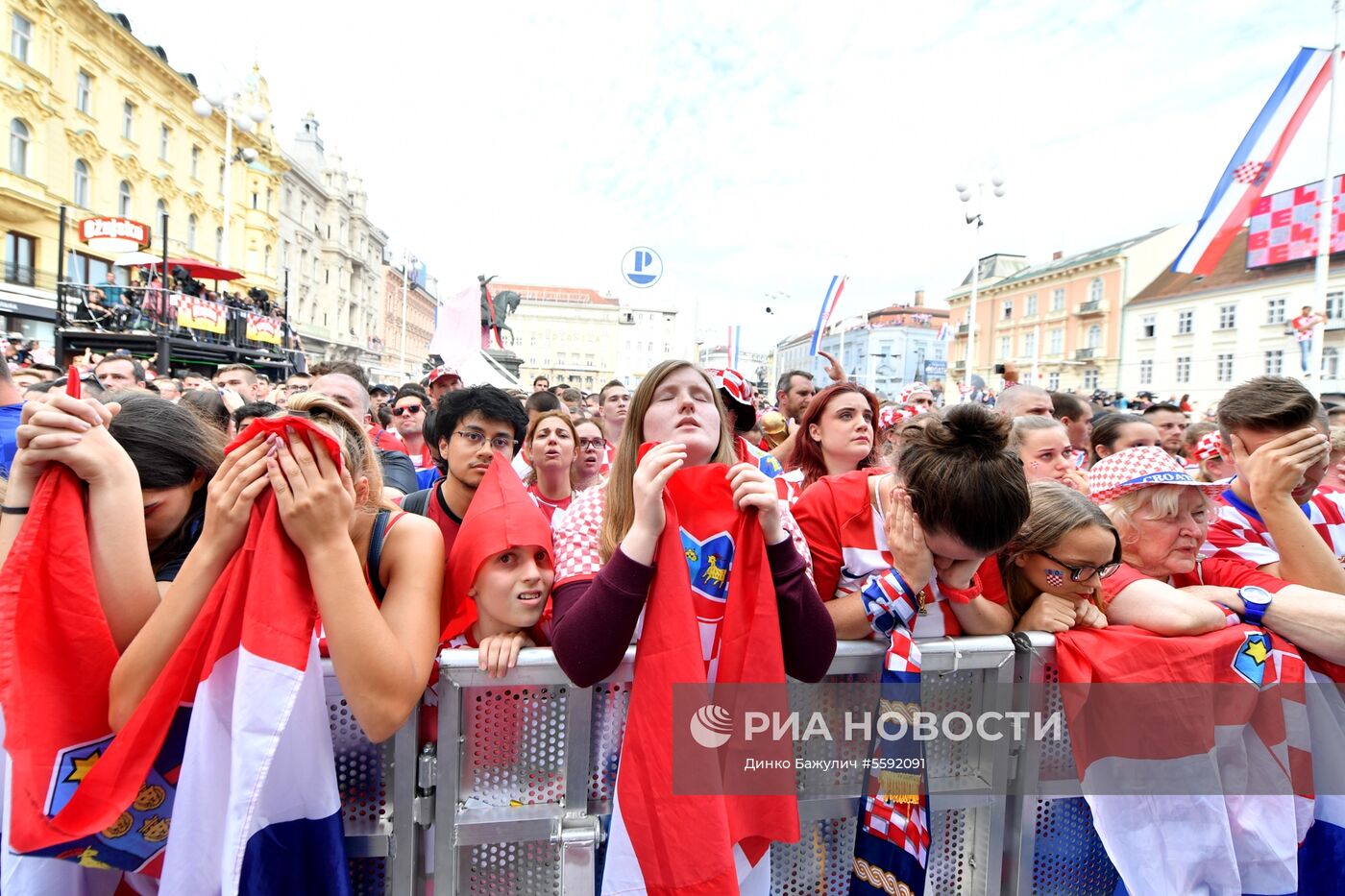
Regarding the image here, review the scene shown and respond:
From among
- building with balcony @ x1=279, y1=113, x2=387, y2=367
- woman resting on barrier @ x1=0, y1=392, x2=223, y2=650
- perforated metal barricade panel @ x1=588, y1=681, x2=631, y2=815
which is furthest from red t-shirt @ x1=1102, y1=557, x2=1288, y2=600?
building with balcony @ x1=279, y1=113, x2=387, y2=367

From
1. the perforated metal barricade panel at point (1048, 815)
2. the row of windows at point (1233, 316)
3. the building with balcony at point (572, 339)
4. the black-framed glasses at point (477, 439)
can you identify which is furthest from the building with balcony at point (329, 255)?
the row of windows at point (1233, 316)

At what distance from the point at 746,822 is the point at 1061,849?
1081 mm

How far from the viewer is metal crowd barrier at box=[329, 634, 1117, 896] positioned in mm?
1659

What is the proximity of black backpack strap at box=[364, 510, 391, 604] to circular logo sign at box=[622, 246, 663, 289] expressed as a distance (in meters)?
6.33

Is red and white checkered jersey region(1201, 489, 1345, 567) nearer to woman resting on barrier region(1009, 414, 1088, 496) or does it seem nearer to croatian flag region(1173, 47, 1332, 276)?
woman resting on barrier region(1009, 414, 1088, 496)

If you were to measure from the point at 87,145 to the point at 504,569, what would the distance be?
109 feet

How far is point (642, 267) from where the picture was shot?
7.73 metres

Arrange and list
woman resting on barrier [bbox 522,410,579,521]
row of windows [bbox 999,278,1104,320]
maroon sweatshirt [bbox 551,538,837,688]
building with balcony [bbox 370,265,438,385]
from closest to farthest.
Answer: maroon sweatshirt [bbox 551,538,837,688], woman resting on barrier [bbox 522,410,579,521], row of windows [bbox 999,278,1104,320], building with balcony [bbox 370,265,438,385]

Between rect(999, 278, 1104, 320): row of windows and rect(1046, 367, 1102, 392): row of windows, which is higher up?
rect(999, 278, 1104, 320): row of windows

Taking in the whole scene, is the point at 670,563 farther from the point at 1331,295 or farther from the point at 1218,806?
the point at 1331,295

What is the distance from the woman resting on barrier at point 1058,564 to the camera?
1.88 m

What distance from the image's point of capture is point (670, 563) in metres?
1.59

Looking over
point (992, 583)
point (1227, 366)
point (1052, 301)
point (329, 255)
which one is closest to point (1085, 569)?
point (992, 583)

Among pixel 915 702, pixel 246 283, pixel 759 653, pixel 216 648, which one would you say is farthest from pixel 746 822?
pixel 246 283
